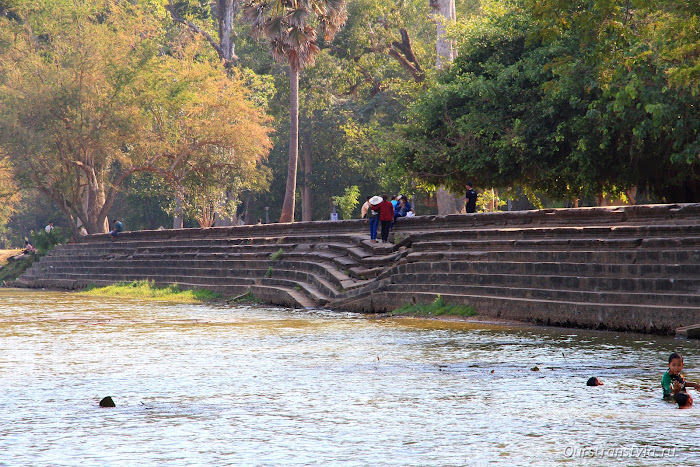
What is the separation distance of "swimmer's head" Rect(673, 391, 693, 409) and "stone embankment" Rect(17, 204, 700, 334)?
5.19 m

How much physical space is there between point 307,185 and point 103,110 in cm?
1686

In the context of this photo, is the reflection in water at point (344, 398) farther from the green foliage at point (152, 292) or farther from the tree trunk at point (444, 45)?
the tree trunk at point (444, 45)

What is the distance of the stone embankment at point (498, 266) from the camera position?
43.4 ft

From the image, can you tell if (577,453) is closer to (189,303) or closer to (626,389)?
(626,389)

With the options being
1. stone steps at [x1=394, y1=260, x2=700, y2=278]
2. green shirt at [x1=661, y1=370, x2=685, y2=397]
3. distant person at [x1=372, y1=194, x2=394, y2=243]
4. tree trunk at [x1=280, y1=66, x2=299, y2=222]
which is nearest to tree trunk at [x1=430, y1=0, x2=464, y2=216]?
tree trunk at [x1=280, y1=66, x2=299, y2=222]

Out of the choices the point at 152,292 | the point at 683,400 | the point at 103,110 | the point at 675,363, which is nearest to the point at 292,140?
the point at 103,110

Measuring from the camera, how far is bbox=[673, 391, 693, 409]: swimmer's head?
23.9 ft

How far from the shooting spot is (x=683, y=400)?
7277 millimetres

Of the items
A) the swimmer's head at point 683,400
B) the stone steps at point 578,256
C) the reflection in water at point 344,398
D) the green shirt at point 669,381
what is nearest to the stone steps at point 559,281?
the stone steps at point 578,256

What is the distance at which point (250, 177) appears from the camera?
41.7 metres

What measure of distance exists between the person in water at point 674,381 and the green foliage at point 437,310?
27.8 feet

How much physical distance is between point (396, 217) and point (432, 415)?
16.3 metres

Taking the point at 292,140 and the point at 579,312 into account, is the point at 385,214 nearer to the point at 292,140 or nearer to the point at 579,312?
the point at 579,312

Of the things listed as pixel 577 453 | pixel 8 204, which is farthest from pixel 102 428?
pixel 8 204
